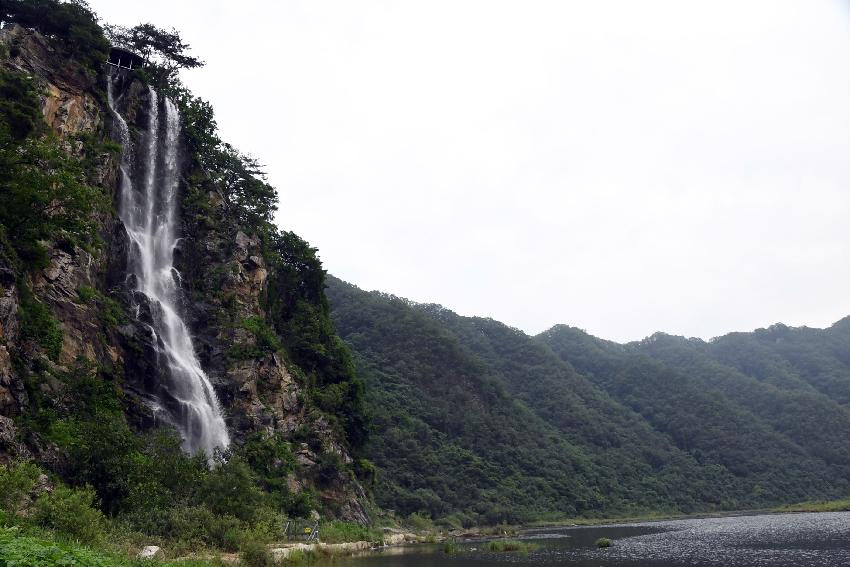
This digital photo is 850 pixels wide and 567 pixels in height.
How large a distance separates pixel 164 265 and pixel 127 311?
7.38 m

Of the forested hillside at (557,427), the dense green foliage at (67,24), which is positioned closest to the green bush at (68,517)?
the dense green foliage at (67,24)

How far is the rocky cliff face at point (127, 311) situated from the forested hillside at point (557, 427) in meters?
30.9

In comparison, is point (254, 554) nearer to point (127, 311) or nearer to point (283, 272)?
point (127, 311)

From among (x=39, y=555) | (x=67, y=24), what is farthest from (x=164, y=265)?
(x=39, y=555)

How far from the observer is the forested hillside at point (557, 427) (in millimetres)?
91812

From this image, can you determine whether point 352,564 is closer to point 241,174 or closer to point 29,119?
point 29,119

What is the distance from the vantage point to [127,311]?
42.2 m

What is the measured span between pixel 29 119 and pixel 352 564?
29.4m

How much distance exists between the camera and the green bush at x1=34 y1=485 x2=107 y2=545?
20484mm

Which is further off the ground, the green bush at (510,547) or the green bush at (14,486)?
the green bush at (14,486)

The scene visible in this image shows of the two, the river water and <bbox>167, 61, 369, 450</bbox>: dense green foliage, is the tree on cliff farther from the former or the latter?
the river water

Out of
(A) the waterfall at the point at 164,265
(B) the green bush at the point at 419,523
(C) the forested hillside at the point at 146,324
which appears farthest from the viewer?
(B) the green bush at the point at 419,523

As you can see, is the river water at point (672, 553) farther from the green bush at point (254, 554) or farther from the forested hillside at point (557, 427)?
the forested hillside at point (557, 427)

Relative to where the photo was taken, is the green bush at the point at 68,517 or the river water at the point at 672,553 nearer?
the green bush at the point at 68,517
